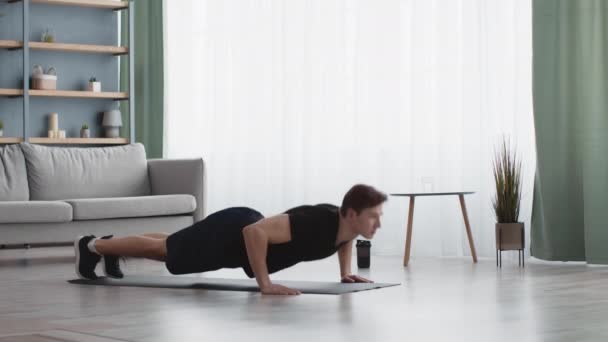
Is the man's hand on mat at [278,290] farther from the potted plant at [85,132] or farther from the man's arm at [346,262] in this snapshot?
the potted plant at [85,132]

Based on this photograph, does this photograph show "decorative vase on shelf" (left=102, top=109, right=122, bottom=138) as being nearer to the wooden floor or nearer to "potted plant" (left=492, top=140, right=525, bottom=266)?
the wooden floor

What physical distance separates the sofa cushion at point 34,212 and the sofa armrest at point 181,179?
874 mm

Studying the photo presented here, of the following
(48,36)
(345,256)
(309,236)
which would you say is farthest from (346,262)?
(48,36)

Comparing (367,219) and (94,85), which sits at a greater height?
(94,85)

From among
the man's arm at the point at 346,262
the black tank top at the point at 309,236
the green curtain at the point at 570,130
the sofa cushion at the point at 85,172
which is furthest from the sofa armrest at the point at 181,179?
the black tank top at the point at 309,236

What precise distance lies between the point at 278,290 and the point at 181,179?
284 cm

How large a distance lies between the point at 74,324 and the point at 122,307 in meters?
0.48

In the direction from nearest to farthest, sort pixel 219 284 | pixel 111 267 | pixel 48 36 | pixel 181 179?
pixel 219 284 → pixel 111 267 → pixel 181 179 → pixel 48 36

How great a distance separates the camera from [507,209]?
5.66 m

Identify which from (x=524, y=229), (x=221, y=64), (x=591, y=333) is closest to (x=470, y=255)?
(x=524, y=229)

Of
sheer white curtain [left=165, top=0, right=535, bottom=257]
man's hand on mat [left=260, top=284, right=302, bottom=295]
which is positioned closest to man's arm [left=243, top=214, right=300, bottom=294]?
man's hand on mat [left=260, top=284, right=302, bottom=295]

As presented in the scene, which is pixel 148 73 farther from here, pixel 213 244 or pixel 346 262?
pixel 346 262

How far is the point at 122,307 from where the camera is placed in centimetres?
367

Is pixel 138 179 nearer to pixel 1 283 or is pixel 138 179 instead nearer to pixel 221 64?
pixel 221 64
